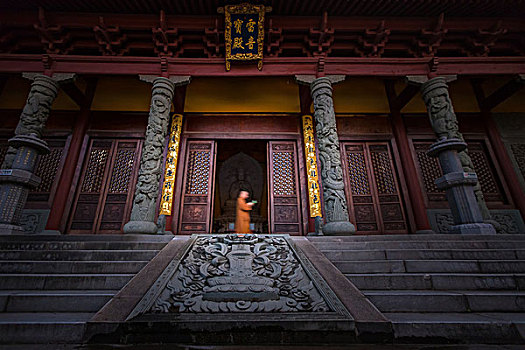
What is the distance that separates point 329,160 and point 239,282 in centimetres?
319

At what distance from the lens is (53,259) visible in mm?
2848

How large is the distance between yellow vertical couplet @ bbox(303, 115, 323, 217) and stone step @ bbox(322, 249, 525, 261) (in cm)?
299

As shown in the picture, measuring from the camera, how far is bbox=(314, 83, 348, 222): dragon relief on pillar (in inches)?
171

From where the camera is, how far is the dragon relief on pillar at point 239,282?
1.78 metres

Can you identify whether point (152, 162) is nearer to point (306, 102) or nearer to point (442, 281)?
point (306, 102)

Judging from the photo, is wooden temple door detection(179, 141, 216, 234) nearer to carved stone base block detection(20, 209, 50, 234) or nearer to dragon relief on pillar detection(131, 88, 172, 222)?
dragon relief on pillar detection(131, 88, 172, 222)

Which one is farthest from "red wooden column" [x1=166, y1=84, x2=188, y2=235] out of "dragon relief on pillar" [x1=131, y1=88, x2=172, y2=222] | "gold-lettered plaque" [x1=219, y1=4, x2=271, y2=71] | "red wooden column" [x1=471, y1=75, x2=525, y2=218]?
"red wooden column" [x1=471, y1=75, x2=525, y2=218]

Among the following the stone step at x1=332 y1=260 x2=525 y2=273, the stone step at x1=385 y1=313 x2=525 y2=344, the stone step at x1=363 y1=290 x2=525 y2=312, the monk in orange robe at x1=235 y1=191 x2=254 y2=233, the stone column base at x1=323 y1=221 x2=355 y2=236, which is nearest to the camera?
the stone step at x1=385 y1=313 x2=525 y2=344

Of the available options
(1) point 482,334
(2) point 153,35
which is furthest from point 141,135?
(1) point 482,334

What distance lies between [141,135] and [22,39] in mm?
3071

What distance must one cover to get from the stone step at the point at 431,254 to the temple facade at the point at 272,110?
1058 millimetres

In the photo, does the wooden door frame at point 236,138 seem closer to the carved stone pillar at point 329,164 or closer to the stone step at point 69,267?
the carved stone pillar at point 329,164

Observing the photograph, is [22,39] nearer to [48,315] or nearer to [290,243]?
[48,315]

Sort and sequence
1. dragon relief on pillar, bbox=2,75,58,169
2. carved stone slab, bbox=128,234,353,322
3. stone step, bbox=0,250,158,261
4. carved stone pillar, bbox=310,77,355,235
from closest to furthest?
carved stone slab, bbox=128,234,353,322, stone step, bbox=0,250,158,261, carved stone pillar, bbox=310,77,355,235, dragon relief on pillar, bbox=2,75,58,169
